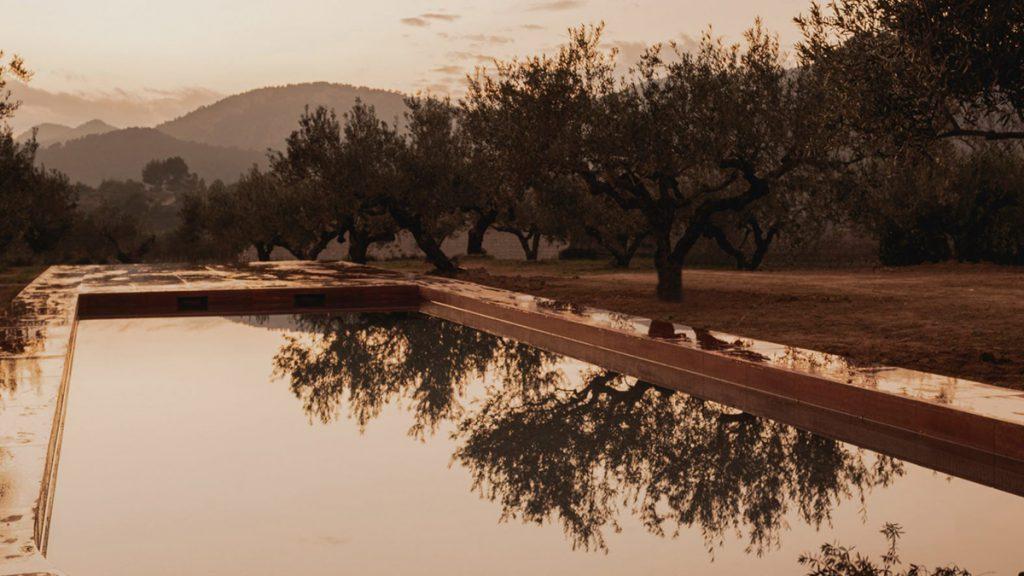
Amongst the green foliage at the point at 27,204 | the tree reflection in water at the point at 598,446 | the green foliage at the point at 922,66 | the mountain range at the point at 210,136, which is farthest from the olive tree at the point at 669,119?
the mountain range at the point at 210,136

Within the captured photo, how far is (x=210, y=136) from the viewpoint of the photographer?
148 m

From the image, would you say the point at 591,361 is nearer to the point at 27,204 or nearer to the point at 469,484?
the point at 469,484

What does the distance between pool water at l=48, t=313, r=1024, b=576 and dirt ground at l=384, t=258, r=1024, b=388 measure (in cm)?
264

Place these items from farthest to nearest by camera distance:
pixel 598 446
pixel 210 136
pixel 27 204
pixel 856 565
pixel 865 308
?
1. pixel 210 136
2. pixel 27 204
3. pixel 865 308
4. pixel 598 446
5. pixel 856 565

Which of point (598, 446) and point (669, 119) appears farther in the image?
point (669, 119)

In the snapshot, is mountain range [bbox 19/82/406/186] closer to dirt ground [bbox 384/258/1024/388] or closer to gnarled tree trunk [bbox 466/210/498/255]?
gnarled tree trunk [bbox 466/210/498/255]

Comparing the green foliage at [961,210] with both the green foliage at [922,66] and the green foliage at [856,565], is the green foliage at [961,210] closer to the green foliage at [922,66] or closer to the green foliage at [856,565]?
the green foliage at [922,66]

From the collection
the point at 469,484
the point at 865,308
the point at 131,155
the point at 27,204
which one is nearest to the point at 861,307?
the point at 865,308

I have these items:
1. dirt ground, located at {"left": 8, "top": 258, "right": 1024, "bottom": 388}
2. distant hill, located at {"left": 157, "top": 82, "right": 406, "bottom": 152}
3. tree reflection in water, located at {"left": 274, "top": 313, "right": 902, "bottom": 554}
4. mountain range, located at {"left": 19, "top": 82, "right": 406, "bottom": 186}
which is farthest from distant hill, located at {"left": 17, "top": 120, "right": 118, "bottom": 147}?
tree reflection in water, located at {"left": 274, "top": 313, "right": 902, "bottom": 554}

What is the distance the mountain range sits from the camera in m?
124

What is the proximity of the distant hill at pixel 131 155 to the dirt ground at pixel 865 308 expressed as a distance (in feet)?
340

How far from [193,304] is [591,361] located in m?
8.75

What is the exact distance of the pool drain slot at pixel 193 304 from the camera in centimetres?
1755

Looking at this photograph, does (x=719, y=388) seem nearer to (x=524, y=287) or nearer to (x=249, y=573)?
(x=249, y=573)
